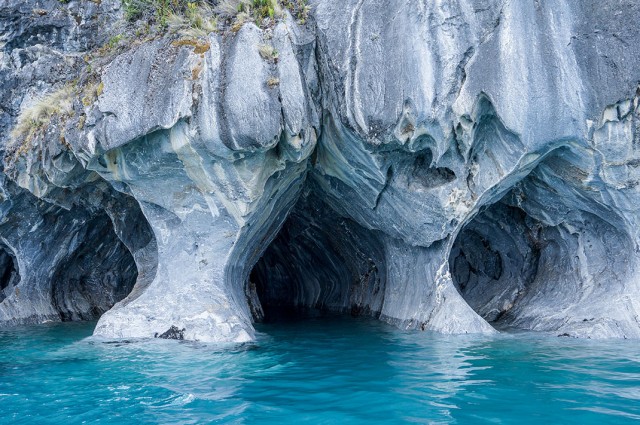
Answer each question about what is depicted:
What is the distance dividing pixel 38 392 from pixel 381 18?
897cm

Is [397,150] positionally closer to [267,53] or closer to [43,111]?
[267,53]

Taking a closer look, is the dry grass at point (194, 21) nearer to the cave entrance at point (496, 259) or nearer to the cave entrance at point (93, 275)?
the cave entrance at point (93, 275)

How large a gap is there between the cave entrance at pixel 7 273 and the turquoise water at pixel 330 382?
27.2 feet

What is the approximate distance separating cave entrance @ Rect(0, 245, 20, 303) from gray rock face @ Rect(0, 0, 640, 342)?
5.53m

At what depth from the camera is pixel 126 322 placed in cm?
1252

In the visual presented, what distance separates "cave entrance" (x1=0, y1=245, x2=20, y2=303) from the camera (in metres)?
20.1

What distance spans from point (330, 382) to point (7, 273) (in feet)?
54.8

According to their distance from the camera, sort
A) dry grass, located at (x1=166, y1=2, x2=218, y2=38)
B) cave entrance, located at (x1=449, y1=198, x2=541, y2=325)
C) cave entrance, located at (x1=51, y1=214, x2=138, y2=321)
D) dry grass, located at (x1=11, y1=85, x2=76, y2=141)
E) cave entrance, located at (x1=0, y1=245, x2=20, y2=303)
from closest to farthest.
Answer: dry grass, located at (x1=166, y1=2, x2=218, y2=38), dry grass, located at (x1=11, y1=85, x2=76, y2=141), cave entrance, located at (x1=449, y1=198, x2=541, y2=325), cave entrance, located at (x1=51, y1=214, x2=138, y2=321), cave entrance, located at (x1=0, y1=245, x2=20, y2=303)

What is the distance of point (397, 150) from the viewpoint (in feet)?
43.4

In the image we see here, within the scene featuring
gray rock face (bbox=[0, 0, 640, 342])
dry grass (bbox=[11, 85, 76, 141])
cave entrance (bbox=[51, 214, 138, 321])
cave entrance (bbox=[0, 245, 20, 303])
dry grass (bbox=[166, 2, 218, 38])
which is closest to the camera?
gray rock face (bbox=[0, 0, 640, 342])

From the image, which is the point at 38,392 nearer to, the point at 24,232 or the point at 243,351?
the point at 243,351

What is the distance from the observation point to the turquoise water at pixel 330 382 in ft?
22.2

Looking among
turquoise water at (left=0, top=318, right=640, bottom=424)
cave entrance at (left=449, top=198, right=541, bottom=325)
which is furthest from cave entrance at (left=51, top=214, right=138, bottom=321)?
cave entrance at (left=449, top=198, right=541, bottom=325)

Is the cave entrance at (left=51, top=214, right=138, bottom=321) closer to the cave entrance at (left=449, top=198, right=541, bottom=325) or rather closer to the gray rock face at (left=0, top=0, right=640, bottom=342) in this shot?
the gray rock face at (left=0, top=0, right=640, bottom=342)
